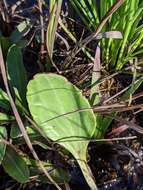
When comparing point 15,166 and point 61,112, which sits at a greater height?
point 61,112

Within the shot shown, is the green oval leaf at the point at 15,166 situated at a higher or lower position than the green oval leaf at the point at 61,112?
lower

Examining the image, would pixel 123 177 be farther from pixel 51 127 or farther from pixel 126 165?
pixel 51 127

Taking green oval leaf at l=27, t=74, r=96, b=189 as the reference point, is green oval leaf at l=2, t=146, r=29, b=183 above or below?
below

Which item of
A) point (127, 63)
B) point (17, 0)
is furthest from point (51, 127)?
point (17, 0)
